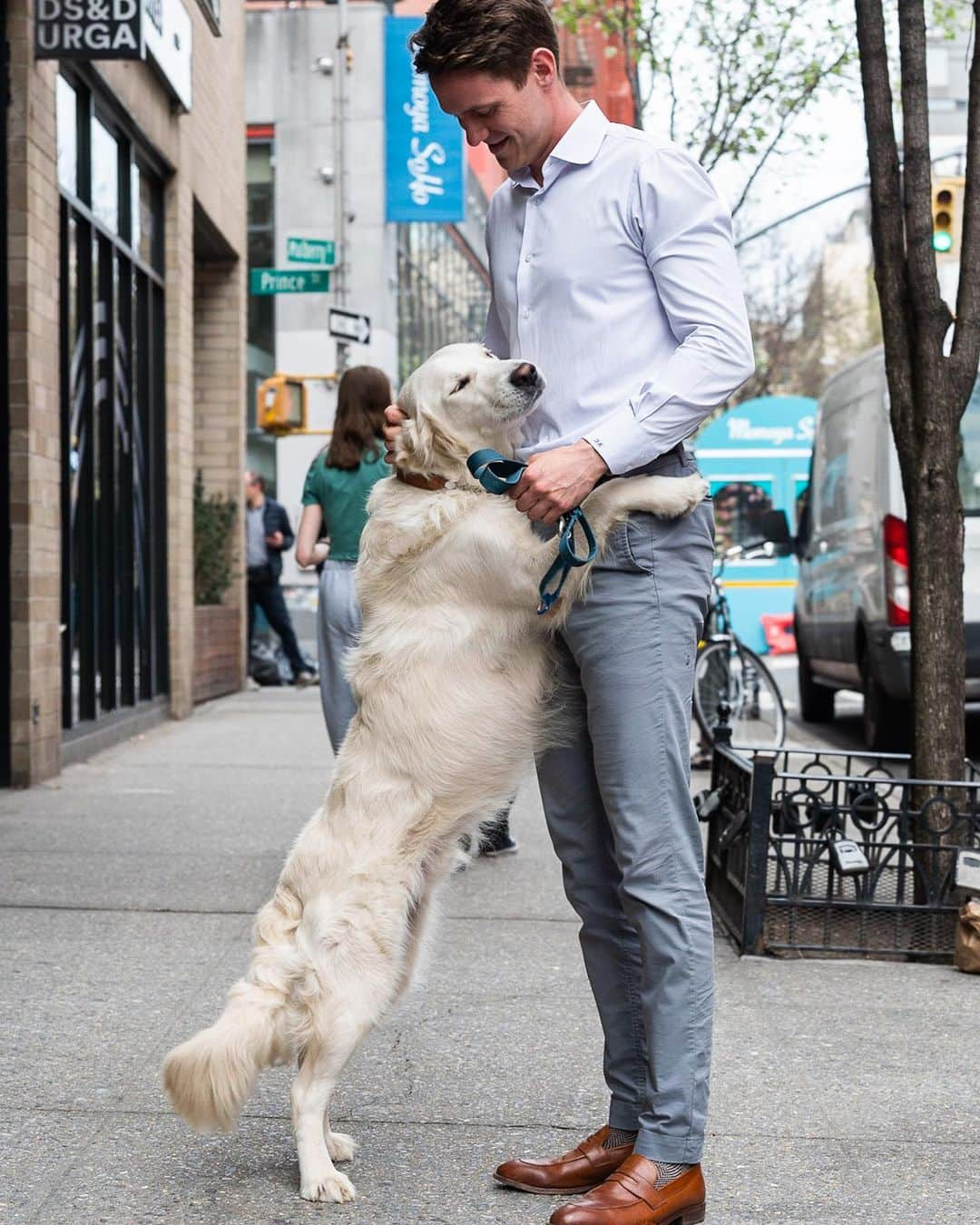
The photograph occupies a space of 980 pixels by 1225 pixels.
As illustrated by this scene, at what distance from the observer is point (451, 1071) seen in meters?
4.15

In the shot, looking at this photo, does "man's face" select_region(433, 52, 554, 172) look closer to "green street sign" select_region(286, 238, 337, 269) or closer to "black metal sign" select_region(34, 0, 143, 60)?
"black metal sign" select_region(34, 0, 143, 60)

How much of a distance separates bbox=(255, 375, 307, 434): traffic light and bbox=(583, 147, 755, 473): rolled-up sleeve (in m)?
12.2

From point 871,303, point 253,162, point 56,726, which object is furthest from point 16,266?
point 871,303

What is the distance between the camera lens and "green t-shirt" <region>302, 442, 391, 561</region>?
6.79 metres

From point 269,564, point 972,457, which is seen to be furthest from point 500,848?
point 269,564

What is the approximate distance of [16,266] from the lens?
333 inches

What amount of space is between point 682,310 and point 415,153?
906 inches

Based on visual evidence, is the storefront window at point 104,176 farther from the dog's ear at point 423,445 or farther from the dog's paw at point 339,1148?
the dog's paw at point 339,1148

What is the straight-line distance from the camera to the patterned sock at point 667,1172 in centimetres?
311

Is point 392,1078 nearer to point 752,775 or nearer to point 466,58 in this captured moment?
point 752,775

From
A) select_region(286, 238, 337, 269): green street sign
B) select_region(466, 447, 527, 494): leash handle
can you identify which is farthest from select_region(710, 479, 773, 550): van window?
select_region(466, 447, 527, 494): leash handle

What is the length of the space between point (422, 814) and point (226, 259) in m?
13.8

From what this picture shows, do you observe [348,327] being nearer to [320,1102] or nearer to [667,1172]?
[320,1102]

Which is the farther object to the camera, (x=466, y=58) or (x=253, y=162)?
(x=253, y=162)
